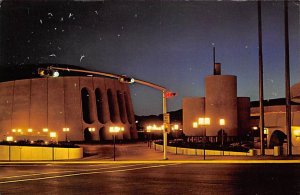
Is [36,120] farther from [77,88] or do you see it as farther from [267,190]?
[267,190]

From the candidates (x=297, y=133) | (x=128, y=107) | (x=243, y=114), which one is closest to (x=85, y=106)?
(x=128, y=107)

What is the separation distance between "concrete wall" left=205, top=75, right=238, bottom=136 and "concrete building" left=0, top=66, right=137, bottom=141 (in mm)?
26449

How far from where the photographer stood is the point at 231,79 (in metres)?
62.4

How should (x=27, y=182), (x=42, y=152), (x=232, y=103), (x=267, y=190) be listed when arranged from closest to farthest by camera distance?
(x=267, y=190)
(x=27, y=182)
(x=42, y=152)
(x=232, y=103)

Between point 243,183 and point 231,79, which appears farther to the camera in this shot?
point 231,79

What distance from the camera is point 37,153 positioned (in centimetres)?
3788

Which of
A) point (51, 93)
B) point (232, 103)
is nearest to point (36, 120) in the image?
point (51, 93)

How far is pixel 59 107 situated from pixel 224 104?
35.4 m

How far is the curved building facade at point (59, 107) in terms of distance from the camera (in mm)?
84125

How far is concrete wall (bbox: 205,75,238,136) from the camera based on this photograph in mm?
61938

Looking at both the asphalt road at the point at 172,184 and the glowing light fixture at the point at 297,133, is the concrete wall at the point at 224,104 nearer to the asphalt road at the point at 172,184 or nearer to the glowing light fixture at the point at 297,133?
the glowing light fixture at the point at 297,133

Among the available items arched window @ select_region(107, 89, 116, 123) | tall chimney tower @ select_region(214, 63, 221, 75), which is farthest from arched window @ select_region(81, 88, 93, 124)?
tall chimney tower @ select_region(214, 63, 221, 75)

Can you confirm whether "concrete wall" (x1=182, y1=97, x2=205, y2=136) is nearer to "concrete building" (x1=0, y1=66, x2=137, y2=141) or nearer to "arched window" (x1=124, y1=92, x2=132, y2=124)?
"concrete building" (x1=0, y1=66, x2=137, y2=141)

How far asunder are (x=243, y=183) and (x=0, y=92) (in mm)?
83459
